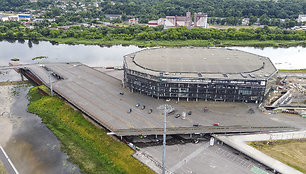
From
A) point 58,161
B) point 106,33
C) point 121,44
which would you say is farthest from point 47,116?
point 106,33

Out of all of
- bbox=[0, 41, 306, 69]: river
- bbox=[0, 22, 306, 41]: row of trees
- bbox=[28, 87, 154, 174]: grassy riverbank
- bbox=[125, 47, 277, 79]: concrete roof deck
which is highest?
bbox=[0, 22, 306, 41]: row of trees

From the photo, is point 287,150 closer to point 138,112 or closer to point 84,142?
point 138,112

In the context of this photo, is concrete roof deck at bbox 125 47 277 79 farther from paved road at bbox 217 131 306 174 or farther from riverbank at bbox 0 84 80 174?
riverbank at bbox 0 84 80 174

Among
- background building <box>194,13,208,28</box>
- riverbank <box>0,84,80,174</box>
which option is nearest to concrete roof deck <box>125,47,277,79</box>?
riverbank <box>0,84,80,174</box>

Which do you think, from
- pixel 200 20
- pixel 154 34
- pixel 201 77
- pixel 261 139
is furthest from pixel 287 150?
pixel 200 20

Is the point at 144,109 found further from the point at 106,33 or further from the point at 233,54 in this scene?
the point at 106,33

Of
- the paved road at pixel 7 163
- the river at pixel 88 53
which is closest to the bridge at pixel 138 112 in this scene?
the paved road at pixel 7 163
